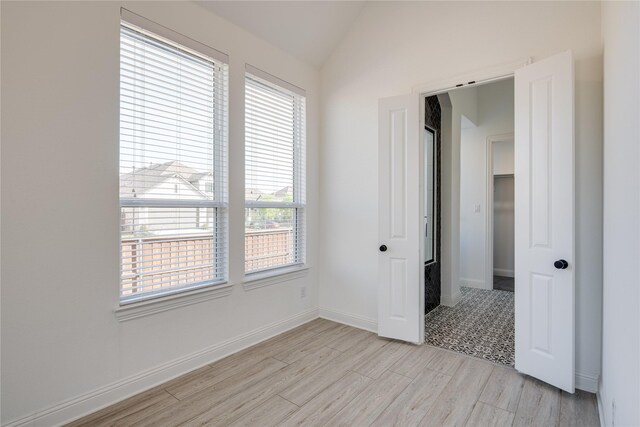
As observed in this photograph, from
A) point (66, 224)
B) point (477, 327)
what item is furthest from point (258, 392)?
point (477, 327)

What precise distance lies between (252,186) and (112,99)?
127 centimetres

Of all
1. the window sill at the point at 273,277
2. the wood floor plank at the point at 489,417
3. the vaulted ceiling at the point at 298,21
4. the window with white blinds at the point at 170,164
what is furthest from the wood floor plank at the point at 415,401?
the vaulted ceiling at the point at 298,21

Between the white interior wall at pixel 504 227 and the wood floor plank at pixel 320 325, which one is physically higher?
the white interior wall at pixel 504 227

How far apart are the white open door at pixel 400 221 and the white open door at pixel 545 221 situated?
2.63ft

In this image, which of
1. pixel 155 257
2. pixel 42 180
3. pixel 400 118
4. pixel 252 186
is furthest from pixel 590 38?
pixel 42 180

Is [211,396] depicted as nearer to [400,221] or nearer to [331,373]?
[331,373]

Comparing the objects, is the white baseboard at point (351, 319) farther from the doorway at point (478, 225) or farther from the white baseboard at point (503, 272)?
the white baseboard at point (503, 272)

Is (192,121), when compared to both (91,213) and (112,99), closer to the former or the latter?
(112,99)

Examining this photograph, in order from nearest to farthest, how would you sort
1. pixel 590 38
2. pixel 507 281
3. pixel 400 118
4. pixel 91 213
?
pixel 91 213
pixel 590 38
pixel 400 118
pixel 507 281

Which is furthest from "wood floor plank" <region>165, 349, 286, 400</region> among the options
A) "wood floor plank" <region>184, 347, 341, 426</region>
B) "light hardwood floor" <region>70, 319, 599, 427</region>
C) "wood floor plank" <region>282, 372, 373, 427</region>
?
"wood floor plank" <region>282, 372, 373, 427</region>

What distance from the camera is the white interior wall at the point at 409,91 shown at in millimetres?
2213

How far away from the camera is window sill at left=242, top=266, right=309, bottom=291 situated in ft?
9.73

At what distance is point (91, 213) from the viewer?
2014mm

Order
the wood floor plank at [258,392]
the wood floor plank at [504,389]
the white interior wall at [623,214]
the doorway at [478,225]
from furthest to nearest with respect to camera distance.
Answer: the doorway at [478,225] → the wood floor plank at [504,389] → the wood floor plank at [258,392] → the white interior wall at [623,214]
